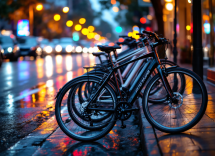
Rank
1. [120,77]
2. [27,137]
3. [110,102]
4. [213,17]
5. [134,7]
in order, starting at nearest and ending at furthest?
1. [110,102]
2. [27,137]
3. [120,77]
4. [213,17]
5. [134,7]

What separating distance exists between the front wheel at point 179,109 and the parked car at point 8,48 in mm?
23620

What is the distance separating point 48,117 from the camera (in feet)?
21.9

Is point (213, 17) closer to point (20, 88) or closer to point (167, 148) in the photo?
point (20, 88)

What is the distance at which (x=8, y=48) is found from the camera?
2720cm

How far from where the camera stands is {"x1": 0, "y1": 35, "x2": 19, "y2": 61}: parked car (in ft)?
88.4

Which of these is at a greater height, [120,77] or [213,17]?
[213,17]

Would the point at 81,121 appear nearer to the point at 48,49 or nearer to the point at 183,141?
the point at 183,141

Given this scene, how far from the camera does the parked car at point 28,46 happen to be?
31.7m

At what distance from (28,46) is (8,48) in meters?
5.13

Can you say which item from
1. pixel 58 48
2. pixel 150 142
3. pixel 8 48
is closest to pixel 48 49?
pixel 58 48

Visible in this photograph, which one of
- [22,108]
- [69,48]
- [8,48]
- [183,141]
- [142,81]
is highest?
[69,48]

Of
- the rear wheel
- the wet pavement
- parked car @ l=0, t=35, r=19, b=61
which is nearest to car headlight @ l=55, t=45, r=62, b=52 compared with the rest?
parked car @ l=0, t=35, r=19, b=61

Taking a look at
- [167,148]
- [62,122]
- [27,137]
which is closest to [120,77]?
[62,122]

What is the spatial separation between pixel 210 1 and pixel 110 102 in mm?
10143
